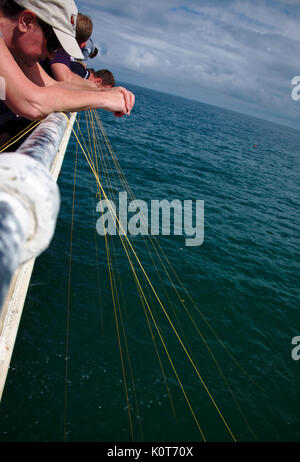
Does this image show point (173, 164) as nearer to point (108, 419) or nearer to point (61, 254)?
point (61, 254)

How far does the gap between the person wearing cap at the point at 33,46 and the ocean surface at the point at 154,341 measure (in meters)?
5.93

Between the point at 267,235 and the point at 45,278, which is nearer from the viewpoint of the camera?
the point at 45,278

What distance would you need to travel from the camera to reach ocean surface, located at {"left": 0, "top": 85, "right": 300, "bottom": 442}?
6.41 metres

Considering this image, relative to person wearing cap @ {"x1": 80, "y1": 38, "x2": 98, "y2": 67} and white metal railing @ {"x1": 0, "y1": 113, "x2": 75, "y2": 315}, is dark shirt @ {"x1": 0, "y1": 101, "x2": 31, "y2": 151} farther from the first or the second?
person wearing cap @ {"x1": 80, "y1": 38, "x2": 98, "y2": 67}

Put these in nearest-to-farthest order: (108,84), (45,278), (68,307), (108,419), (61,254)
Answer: (108,419) < (108,84) < (68,307) < (45,278) < (61,254)

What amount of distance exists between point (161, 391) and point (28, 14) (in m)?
7.57

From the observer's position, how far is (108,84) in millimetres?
6961

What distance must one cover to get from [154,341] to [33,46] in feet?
25.5

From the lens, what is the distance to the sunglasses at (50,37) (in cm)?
176

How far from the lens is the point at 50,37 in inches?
72.1

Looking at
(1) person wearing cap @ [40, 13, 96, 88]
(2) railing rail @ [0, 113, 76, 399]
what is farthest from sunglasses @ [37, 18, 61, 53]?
(1) person wearing cap @ [40, 13, 96, 88]

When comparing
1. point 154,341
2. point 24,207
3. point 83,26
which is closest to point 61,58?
point 83,26

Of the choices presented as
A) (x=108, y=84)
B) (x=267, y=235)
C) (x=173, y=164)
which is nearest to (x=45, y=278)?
(x=108, y=84)

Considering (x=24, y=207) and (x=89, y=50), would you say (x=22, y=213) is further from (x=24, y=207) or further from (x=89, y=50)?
(x=89, y=50)
